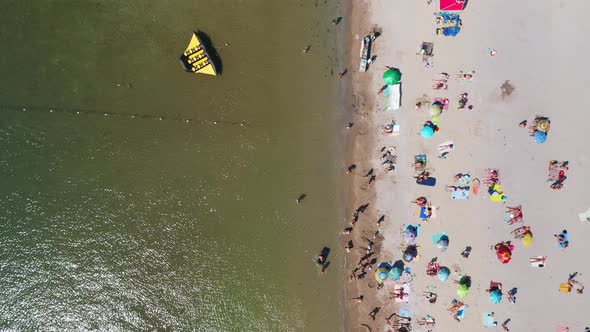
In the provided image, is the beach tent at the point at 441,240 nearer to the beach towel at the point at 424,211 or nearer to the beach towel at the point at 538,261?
the beach towel at the point at 424,211

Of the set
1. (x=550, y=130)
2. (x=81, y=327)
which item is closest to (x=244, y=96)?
(x=81, y=327)

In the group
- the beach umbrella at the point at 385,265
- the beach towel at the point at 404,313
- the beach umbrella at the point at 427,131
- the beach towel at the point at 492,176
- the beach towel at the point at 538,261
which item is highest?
the beach umbrella at the point at 427,131

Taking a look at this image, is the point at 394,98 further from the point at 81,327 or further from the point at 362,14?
the point at 81,327

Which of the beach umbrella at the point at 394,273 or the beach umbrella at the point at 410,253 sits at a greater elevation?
the beach umbrella at the point at 410,253

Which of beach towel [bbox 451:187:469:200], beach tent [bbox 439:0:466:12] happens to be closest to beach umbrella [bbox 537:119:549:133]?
beach towel [bbox 451:187:469:200]

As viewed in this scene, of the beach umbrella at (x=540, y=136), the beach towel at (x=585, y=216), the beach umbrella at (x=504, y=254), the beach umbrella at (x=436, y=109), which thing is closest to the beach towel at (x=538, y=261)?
the beach umbrella at (x=504, y=254)

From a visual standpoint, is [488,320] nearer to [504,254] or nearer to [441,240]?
[504,254]
